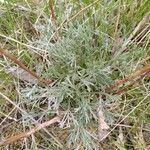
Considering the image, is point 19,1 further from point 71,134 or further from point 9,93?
point 71,134

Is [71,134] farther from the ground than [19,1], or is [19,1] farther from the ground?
[19,1]

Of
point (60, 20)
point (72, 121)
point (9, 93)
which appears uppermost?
point (60, 20)

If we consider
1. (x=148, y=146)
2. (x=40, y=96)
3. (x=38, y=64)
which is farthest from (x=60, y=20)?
(x=148, y=146)

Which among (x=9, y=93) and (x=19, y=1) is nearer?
(x=9, y=93)

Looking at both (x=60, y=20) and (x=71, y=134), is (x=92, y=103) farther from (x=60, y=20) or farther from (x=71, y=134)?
(x=60, y=20)

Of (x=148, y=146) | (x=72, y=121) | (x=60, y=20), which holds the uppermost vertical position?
(x=60, y=20)

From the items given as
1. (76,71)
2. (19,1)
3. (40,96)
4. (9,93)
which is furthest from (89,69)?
(19,1)

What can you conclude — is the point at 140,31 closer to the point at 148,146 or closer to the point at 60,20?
the point at 60,20

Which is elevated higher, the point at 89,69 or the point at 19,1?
the point at 19,1

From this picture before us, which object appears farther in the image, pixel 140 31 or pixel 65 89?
pixel 140 31
